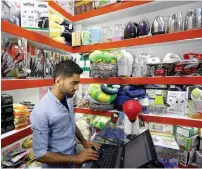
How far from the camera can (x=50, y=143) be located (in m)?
1.30

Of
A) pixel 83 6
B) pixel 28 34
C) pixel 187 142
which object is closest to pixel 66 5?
pixel 83 6

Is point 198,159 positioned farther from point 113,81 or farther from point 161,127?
point 113,81

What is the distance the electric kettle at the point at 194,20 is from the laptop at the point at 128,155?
122 centimetres

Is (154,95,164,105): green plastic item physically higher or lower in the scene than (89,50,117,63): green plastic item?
lower

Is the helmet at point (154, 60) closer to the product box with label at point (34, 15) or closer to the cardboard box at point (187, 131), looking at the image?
the cardboard box at point (187, 131)

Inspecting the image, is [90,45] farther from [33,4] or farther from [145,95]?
[145,95]

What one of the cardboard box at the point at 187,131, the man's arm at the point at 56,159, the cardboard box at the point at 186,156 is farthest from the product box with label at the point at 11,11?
the cardboard box at the point at 186,156

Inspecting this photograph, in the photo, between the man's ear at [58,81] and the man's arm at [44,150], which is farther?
the man's ear at [58,81]

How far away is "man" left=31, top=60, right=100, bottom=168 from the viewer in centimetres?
117

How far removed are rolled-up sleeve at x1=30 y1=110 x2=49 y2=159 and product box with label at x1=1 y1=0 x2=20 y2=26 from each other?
3.12 feet

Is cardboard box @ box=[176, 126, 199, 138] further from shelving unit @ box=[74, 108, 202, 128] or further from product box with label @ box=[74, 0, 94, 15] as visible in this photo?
product box with label @ box=[74, 0, 94, 15]

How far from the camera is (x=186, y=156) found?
5.55ft

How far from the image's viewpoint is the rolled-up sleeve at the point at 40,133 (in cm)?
116

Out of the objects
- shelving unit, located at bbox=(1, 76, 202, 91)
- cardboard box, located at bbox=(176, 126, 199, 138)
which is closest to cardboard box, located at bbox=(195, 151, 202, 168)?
cardboard box, located at bbox=(176, 126, 199, 138)
